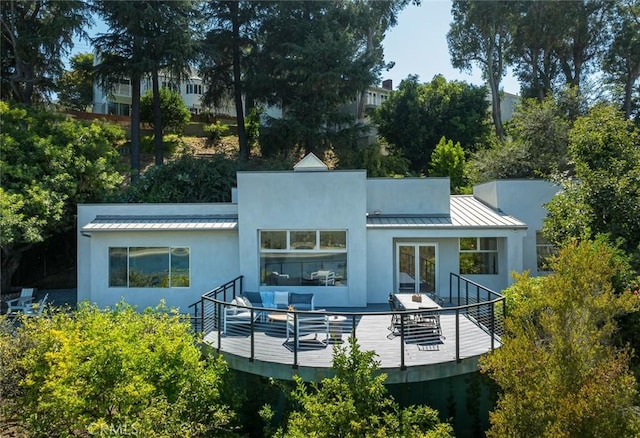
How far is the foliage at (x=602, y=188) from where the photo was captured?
1079cm

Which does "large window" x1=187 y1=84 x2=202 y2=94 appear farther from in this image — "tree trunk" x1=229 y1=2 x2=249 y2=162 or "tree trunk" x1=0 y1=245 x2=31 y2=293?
"tree trunk" x1=0 y1=245 x2=31 y2=293

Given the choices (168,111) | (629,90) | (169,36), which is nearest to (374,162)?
A: (169,36)

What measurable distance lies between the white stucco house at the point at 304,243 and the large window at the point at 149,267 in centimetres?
4

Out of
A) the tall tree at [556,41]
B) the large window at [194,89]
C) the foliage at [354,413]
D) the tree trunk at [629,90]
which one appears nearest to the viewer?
the foliage at [354,413]

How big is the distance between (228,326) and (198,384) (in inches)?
123

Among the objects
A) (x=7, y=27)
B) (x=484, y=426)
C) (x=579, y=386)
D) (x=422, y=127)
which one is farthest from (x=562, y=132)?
(x=7, y=27)

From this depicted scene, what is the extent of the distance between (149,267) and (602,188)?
14.4 metres

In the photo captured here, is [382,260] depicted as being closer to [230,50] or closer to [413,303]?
[413,303]

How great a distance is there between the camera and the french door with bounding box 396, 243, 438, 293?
15648 mm

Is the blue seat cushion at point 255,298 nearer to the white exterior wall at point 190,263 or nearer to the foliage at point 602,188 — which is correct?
the white exterior wall at point 190,263

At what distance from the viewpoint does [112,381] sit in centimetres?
→ 703

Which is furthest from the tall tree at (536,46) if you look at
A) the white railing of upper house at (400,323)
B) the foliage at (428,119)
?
the white railing of upper house at (400,323)

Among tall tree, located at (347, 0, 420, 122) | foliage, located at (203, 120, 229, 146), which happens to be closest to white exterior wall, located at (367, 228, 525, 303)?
tall tree, located at (347, 0, 420, 122)

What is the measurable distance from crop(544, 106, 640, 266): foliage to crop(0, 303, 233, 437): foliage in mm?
9304
